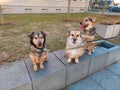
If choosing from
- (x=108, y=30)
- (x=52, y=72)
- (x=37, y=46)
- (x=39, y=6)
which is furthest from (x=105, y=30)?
(x=39, y=6)

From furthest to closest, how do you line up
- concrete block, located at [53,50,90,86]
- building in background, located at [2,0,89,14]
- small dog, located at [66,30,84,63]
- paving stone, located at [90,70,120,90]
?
1. building in background, located at [2,0,89,14]
2. paving stone, located at [90,70,120,90]
3. concrete block, located at [53,50,90,86]
4. small dog, located at [66,30,84,63]

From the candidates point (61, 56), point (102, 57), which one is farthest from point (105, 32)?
point (61, 56)

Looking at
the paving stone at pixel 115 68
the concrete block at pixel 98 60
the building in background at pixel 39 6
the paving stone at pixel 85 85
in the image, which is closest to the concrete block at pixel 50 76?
the paving stone at pixel 85 85

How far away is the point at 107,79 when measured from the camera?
250 cm

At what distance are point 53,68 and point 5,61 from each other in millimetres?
1160

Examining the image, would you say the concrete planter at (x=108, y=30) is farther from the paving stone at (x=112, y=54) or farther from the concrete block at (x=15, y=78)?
the concrete block at (x=15, y=78)

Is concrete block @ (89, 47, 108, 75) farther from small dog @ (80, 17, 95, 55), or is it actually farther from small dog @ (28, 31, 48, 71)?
small dog @ (28, 31, 48, 71)

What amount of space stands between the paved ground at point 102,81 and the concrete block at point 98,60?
120mm

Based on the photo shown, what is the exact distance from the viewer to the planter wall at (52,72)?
170cm

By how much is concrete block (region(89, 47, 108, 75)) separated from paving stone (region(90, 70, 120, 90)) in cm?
12

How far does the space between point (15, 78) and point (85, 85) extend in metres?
1.37

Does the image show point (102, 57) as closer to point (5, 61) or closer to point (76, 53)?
point (76, 53)

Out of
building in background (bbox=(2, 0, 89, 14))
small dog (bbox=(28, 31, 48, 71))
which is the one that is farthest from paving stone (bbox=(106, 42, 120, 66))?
building in background (bbox=(2, 0, 89, 14))

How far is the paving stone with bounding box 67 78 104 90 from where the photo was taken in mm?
2230
